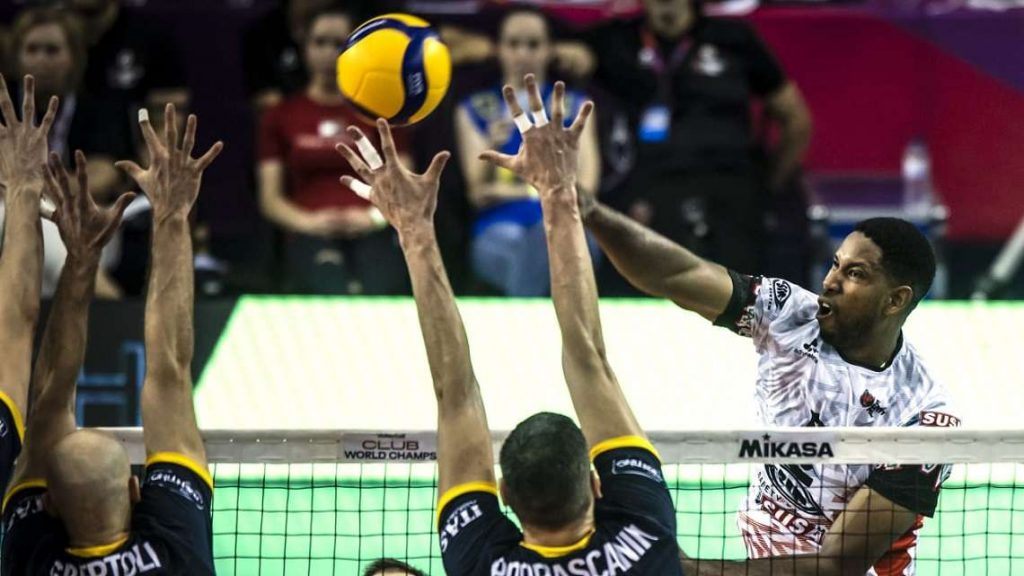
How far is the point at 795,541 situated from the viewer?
19.5 ft

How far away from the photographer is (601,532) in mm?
4516

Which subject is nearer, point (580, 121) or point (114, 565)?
point (114, 565)

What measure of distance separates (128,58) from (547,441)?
8.77 metres

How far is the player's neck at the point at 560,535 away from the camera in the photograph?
14.6 feet

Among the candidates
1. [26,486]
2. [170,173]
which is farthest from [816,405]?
[26,486]

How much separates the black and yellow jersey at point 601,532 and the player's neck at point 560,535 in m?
0.01

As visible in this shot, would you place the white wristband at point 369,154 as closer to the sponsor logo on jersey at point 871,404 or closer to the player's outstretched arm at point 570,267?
the player's outstretched arm at point 570,267

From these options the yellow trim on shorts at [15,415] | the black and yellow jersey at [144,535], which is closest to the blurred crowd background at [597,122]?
the yellow trim on shorts at [15,415]

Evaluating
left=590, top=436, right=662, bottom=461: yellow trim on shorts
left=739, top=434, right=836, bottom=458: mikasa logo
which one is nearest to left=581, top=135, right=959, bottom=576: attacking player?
left=739, top=434, right=836, bottom=458: mikasa logo

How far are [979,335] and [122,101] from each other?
6.44m

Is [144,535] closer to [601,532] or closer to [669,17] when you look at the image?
[601,532]

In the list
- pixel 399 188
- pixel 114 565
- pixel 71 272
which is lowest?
pixel 114 565

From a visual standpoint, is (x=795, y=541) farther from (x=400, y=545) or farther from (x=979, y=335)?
(x=979, y=335)

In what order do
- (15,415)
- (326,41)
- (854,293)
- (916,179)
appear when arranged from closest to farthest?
(15,415) → (854,293) → (326,41) → (916,179)
